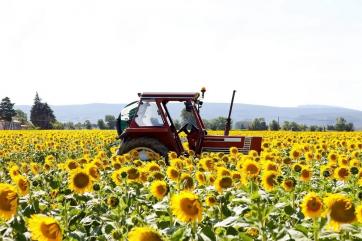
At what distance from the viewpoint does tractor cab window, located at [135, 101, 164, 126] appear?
41.1ft

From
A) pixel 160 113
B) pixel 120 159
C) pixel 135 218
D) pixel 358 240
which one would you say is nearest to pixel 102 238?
pixel 135 218

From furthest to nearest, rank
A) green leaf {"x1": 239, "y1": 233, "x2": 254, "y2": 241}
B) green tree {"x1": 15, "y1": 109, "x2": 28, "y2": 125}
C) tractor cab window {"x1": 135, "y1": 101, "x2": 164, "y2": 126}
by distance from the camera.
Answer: green tree {"x1": 15, "y1": 109, "x2": 28, "y2": 125}, tractor cab window {"x1": 135, "y1": 101, "x2": 164, "y2": 126}, green leaf {"x1": 239, "y1": 233, "x2": 254, "y2": 241}

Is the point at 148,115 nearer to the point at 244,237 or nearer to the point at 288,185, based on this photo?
the point at 288,185

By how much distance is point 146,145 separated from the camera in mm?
11992

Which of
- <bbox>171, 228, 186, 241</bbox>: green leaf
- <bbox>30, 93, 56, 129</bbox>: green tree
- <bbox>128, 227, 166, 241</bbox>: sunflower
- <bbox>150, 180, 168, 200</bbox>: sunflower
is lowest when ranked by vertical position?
<bbox>171, 228, 186, 241</bbox>: green leaf

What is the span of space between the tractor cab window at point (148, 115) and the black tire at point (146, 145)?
0.47m

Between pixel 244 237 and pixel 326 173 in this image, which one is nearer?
pixel 244 237

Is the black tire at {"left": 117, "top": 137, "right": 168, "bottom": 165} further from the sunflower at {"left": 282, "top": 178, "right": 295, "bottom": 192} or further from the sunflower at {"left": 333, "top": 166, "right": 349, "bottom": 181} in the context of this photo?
the sunflower at {"left": 282, "top": 178, "right": 295, "bottom": 192}

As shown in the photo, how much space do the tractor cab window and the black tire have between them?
470mm

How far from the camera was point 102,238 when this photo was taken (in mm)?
3715

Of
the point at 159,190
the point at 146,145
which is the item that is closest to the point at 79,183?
the point at 159,190

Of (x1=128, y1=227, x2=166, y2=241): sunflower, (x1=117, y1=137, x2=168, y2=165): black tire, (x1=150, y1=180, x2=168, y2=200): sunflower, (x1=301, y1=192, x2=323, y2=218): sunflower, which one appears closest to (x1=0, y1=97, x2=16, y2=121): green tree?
(x1=117, y1=137, x2=168, y2=165): black tire

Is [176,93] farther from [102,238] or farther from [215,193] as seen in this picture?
[102,238]

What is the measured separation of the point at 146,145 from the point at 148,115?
3.05 feet
